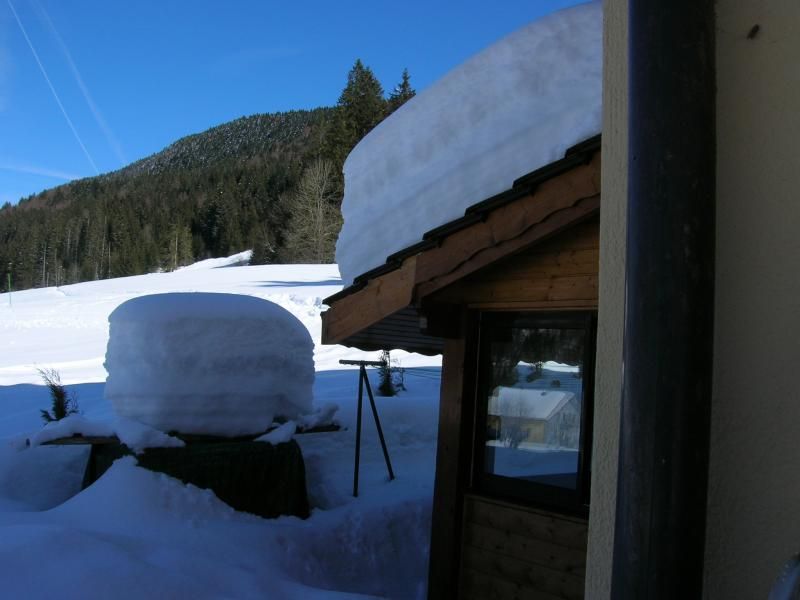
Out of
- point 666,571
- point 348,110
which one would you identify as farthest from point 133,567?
point 348,110

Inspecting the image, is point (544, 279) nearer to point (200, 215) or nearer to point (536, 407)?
point (536, 407)

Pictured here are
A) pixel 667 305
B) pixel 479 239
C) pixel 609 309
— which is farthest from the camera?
pixel 479 239

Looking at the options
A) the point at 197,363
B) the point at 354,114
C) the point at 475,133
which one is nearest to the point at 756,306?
the point at 475,133

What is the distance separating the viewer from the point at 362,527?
6711mm

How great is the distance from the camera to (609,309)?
2.00 metres

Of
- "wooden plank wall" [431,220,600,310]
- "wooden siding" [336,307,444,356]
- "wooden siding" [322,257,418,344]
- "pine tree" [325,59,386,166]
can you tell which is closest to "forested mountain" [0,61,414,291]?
"pine tree" [325,59,386,166]

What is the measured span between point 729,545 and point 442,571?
3137 millimetres

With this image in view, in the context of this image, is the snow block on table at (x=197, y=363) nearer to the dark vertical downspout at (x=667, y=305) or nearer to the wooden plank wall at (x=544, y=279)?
the wooden plank wall at (x=544, y=279)

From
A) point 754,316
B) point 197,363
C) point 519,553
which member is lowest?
point 519,553

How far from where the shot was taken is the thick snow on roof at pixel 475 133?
4.59m

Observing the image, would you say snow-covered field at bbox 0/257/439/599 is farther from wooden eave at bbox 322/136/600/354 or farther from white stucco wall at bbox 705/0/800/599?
white stucco wall at bbox 705/0/800/599

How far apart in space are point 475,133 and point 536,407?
81.3 inches

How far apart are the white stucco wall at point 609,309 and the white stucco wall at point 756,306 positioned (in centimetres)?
26

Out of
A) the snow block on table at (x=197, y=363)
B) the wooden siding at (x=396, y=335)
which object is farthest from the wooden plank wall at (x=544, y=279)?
the snow block on table at (x=197, y=363)
